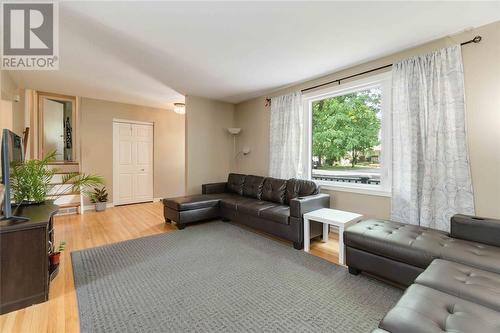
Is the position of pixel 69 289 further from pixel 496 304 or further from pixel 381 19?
pixel 381 19

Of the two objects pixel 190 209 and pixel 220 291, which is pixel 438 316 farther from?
pixel 190 209

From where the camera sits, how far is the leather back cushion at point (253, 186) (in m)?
4.35

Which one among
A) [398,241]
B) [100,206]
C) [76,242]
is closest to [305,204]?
[398,241]

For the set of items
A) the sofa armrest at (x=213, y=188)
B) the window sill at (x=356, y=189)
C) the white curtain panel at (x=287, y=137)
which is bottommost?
the sofa armrest at (x=213, y=188)

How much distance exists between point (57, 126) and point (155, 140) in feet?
6.78

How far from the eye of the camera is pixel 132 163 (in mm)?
5930

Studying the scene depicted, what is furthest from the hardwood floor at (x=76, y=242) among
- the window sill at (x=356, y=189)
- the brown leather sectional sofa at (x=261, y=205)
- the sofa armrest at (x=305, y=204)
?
the window sill at (x=356, y=189)

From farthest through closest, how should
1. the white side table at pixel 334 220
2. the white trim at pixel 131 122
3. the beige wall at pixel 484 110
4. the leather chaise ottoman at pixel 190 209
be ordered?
1. the white trim at pixel 131 122
2. the leather chaise ottoman at pixel 190 209
3. the white side table at pixel 334 220
4. the beige wall at pixel 484 110

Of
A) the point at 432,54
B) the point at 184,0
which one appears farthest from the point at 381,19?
the point at 184,0

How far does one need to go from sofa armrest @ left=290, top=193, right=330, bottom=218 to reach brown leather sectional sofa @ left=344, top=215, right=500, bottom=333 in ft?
2.47

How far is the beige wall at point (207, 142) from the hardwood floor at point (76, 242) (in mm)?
1236

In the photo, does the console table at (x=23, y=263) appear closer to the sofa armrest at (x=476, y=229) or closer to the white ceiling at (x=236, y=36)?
the white ceiling at (x=236, y=36)

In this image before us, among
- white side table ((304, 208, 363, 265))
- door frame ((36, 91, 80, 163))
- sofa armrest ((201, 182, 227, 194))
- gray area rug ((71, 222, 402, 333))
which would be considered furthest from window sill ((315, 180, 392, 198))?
door frame ((36, 91, 80, 163))

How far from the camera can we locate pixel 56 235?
3.63 metres
